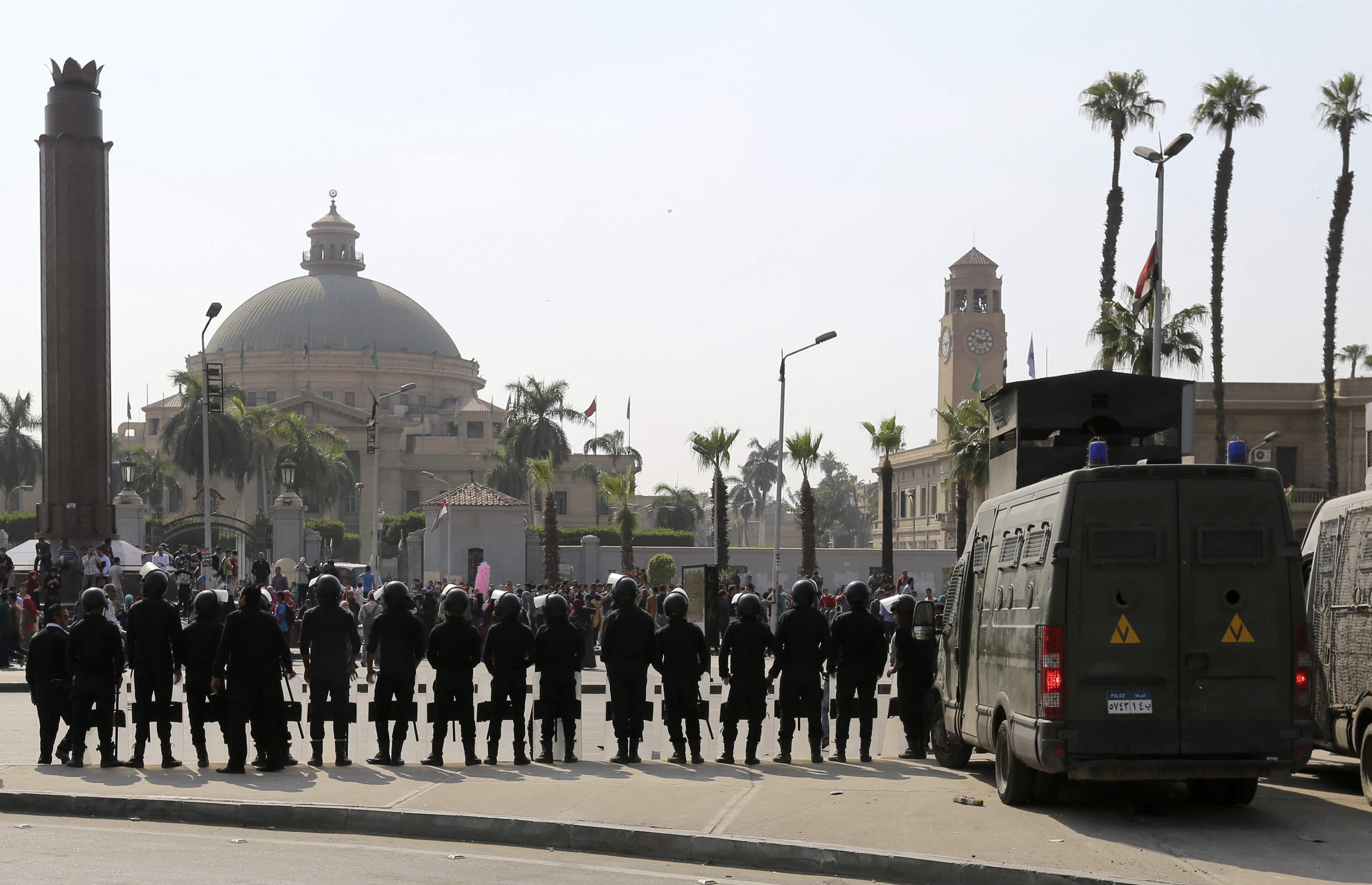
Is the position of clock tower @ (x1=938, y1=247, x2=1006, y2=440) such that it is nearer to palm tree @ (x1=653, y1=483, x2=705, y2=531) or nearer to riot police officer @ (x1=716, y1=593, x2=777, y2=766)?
palm tree @ (x1=653, y1=483, x2=705, y2=531)

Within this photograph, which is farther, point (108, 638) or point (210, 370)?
point (210, 370)

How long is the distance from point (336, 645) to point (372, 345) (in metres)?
117

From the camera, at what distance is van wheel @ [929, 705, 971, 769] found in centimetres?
1177

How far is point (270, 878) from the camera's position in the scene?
7695 mm

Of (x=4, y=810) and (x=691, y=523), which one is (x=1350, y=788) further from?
(x=691, y=523)

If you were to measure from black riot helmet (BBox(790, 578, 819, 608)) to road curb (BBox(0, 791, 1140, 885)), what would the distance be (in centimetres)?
357

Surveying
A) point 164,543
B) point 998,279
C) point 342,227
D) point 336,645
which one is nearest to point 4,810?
point 336,645

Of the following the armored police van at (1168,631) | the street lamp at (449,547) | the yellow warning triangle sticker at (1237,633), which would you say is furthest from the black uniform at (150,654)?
the street lamp at (449,547)

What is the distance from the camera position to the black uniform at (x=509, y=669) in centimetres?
1220

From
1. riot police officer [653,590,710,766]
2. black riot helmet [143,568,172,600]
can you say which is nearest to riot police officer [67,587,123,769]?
black riot helmet [143,568,172,600]

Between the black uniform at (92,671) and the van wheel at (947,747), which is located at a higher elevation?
the black uniform at (92,671)

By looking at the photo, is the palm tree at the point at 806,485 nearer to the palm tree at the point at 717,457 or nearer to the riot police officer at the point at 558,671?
the palm tree at the point at 717,457

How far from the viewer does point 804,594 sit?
1225 centimetres

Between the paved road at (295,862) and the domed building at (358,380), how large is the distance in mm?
91062
